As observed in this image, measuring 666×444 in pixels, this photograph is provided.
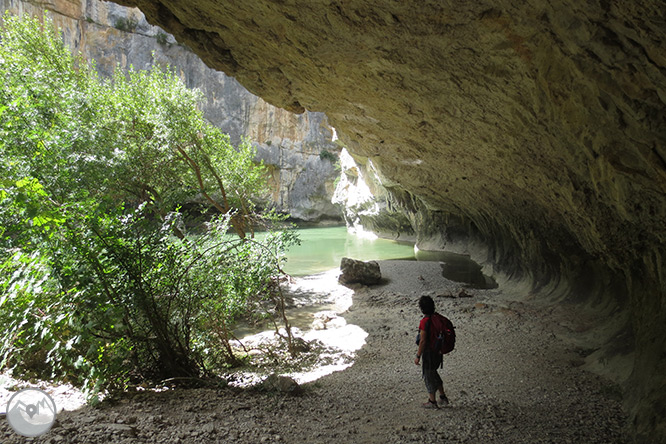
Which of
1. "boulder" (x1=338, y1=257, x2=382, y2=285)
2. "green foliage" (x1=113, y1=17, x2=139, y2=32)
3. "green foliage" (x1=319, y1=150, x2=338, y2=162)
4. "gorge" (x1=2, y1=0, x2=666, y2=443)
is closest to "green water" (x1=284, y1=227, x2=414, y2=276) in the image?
"boulder" (x1=338, y1=257, x2=382, y2=285)

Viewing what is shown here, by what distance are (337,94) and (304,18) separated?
2.49 m

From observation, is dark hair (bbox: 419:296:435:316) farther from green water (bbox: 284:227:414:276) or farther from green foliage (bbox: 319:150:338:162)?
green foliage (bbox: 319:150:338:162)

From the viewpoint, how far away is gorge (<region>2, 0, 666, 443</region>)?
304 centimetres

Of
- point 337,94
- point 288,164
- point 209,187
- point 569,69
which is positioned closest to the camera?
point 569,69

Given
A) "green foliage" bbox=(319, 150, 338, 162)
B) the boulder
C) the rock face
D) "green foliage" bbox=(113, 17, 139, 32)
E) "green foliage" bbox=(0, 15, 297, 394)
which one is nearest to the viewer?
"green foliage" bbox=(0, 15, 297, 394)

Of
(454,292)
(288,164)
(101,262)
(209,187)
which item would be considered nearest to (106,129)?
(209,187)

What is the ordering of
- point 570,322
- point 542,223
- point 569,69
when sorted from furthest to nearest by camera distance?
1. point 542,223
2. point 570,322
3. point 569,69

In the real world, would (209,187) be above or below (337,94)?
below

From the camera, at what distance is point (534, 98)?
175 inches

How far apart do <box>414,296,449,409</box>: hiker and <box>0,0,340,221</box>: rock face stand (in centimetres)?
2999

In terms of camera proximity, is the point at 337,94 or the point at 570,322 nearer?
the point at 337,94

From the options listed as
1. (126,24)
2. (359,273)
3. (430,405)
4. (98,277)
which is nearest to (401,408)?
(430,405)

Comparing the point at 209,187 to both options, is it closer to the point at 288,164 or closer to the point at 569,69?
the point at 569,69

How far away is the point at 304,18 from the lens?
443cm
